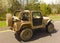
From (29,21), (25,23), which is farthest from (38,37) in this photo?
(25,23)

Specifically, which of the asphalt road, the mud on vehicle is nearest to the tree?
the asphalt road

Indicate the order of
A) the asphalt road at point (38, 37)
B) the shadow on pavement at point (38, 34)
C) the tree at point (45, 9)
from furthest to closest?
the tree at point (45, 9) < the shadow on pavement at point (38, 34) < the asphalt road at point (38, 37)

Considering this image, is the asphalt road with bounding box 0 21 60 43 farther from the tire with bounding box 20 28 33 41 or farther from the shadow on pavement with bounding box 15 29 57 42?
the tire with bounding box 20 28 33 41

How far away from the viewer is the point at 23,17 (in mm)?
9438

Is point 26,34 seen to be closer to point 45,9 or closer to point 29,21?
point 29,21

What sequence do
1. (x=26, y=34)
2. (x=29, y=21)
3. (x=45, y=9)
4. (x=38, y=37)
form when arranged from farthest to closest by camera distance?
(x=45, y=9)
(x=38, y=37)
(x=29, y=21)
(x=26, y=34)

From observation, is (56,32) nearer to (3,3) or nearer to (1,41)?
(1,41)

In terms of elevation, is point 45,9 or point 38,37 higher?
point 45,9

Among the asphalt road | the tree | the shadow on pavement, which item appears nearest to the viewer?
the asphalt road

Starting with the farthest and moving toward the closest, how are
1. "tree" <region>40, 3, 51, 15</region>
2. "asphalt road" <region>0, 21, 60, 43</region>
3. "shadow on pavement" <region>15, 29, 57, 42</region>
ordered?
"tree" <region>40, 3, 51, 15</region> → "shadow on pavement" <region>15, 29, 57, 42</region> → "asphalt road" <region>0, 21, 60, 43</region>

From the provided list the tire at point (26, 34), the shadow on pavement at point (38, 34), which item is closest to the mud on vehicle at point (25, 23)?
the tire at point (26, 34)

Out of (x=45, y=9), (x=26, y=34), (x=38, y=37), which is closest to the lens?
(x=26, y=34)

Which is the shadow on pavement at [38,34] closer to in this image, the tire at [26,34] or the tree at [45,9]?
the tire at [26,34]

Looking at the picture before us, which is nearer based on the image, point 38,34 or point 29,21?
point 29,21
